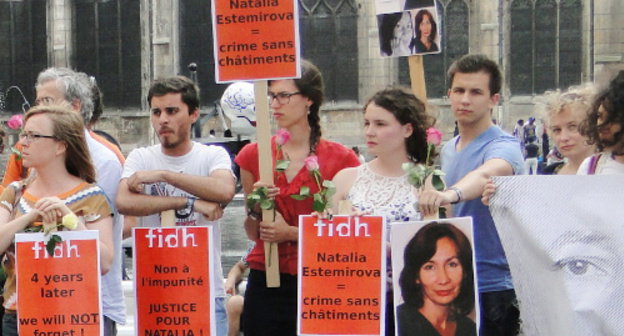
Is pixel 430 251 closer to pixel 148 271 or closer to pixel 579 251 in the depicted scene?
pixel 579 251

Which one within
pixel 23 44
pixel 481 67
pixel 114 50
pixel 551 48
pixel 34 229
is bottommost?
pixel 34 229

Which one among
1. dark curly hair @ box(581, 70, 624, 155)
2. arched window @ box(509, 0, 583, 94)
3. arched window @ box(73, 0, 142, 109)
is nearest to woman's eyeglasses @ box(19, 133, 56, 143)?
dark curly hair @ box(581, 70, 624, 155)

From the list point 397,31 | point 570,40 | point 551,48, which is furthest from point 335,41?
point 397,31

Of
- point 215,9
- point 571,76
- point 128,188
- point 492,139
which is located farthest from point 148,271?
point 571,76

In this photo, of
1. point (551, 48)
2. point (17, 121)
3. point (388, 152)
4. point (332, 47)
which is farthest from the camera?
point (332, 47)

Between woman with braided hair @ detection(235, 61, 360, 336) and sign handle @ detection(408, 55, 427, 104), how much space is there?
1.47ft

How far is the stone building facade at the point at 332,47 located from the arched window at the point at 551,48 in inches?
1.0

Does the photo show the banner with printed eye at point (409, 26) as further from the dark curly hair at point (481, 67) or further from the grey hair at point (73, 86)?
the grey hair at point (73, 86)

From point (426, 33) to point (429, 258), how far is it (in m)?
1.33

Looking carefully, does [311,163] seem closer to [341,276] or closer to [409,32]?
[341,276]

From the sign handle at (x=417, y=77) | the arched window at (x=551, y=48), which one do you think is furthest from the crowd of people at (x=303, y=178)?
the arched window at (x=551, y=48)

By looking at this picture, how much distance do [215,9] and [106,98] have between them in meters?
23.4

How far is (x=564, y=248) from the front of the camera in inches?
147

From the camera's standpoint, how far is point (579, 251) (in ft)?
12.1
